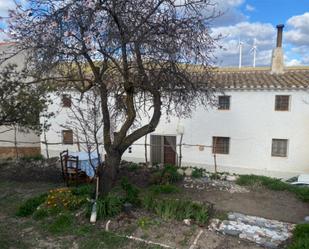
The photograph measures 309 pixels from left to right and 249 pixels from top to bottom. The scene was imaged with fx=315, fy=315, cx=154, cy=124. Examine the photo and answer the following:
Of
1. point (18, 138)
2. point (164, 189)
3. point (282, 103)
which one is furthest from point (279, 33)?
point (18, 138)

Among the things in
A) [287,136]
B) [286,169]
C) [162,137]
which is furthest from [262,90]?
[162,137]

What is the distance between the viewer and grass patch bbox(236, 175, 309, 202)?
349 inches

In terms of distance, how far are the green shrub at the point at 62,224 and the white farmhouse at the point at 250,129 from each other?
324 inches

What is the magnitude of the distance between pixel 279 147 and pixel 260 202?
26.4 ft

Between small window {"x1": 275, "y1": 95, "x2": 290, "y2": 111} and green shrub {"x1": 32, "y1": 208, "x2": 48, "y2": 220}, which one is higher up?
small window {"x1": 275, "y1": 95, "x2": 290, "y2": 111}

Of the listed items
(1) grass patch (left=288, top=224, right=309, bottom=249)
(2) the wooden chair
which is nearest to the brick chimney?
(2) the wooden chair

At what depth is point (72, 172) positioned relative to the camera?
34.4ft

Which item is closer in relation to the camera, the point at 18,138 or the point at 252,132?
the point at 252,132

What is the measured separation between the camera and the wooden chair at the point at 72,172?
10281 mm

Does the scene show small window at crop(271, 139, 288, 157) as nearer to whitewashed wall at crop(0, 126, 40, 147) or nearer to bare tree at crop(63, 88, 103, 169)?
bare tree at crop(63, 88, 103, 169)

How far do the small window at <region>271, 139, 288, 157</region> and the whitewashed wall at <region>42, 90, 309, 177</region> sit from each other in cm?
20

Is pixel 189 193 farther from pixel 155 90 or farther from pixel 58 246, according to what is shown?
pixel 58 246

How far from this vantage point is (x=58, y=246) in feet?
17.7

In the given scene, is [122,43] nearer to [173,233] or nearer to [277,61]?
[173,233]
